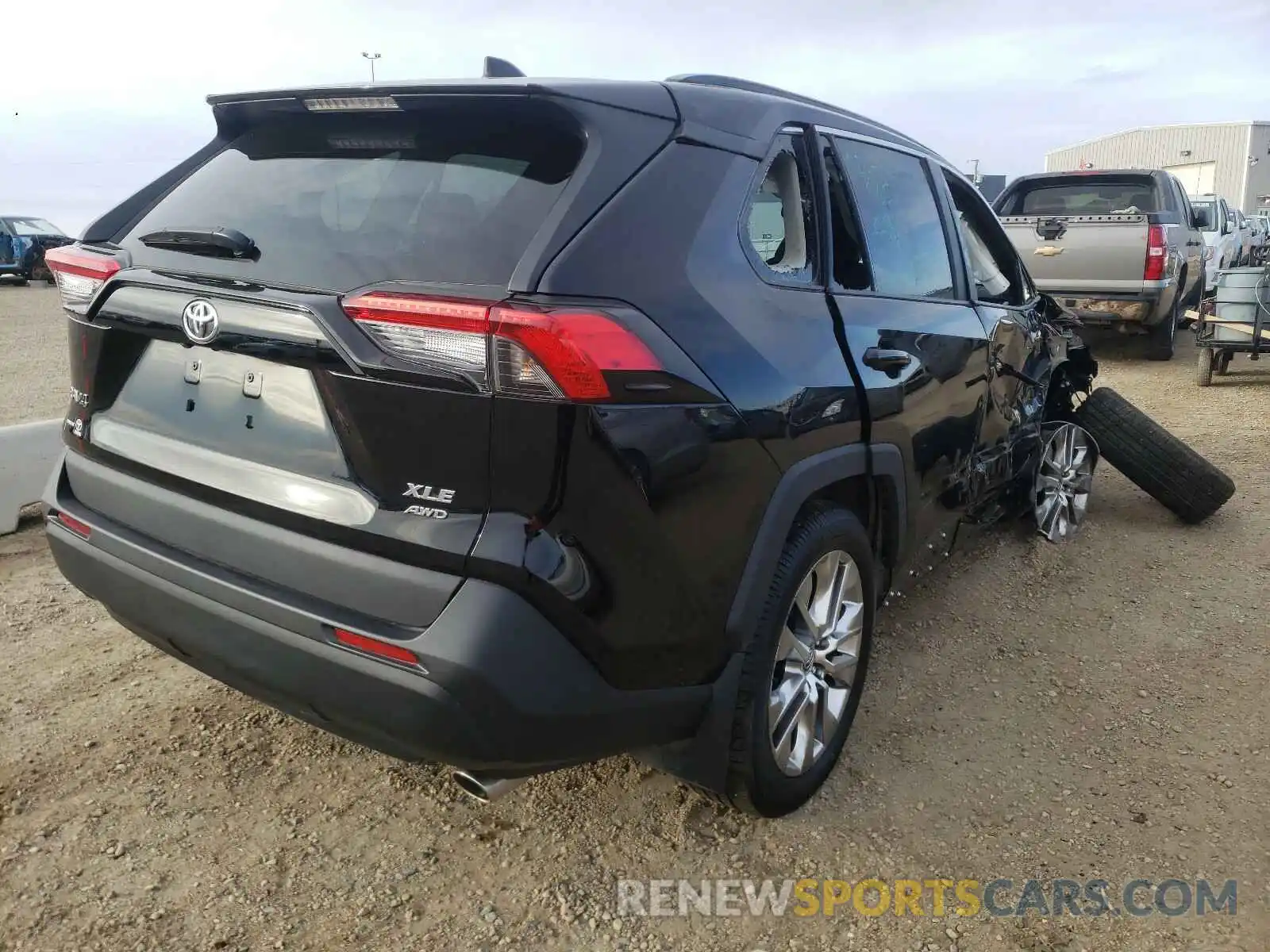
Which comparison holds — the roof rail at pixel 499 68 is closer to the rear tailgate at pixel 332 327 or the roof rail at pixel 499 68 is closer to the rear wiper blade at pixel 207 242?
the rear tailgate at pixel 332 327

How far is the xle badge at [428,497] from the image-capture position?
180 cm

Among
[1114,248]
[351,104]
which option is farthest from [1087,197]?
[351,104]

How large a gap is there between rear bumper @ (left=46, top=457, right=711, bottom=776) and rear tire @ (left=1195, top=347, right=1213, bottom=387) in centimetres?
891

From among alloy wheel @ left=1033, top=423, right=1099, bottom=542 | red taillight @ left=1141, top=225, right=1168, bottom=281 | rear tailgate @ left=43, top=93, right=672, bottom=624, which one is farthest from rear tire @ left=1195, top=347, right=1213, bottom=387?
rear tailgate @ left=43, top=93, right=672, bottom=624

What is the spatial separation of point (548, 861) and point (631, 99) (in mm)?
1831

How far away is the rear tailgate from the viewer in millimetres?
1790

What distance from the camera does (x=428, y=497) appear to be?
181cm

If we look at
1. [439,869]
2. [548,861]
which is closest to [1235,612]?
[548,861]

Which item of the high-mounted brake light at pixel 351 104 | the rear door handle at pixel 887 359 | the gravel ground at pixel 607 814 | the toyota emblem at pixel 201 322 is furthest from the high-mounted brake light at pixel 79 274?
the rear door handle at pixel 887 359

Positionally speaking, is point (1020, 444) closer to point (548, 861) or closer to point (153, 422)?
point (548, 861)

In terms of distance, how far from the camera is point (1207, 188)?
38125mm

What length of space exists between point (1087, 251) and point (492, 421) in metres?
9.27

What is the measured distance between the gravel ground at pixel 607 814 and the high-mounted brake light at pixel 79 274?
1314 millimetres

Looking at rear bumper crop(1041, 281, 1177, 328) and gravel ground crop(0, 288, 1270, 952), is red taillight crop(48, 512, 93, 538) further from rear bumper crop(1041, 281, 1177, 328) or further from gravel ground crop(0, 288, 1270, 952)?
rear bumper crop(1041, 281, 1177, 328)
